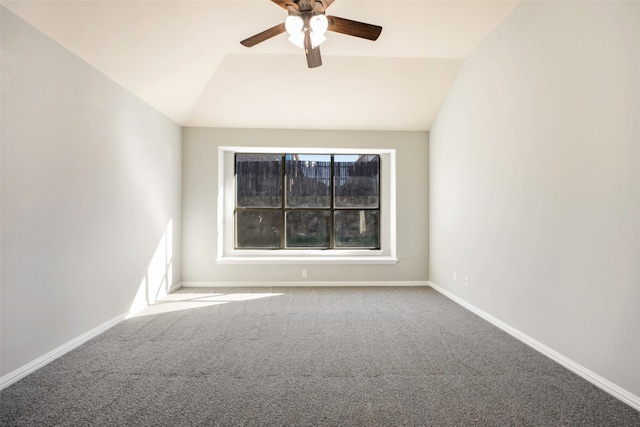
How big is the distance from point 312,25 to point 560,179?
6.96 feet

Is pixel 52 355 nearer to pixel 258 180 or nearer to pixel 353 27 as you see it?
pixel 353 27

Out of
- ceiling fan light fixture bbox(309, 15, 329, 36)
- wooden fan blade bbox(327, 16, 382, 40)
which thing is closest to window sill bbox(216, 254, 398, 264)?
wooden fan blade bbox(327, 16, 382, 40)

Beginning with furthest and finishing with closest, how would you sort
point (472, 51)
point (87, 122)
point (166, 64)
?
point (472, 51)
point (166, 64)
point (87, 122)

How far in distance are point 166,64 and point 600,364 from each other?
4.43m

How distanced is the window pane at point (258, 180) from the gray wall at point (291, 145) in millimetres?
554

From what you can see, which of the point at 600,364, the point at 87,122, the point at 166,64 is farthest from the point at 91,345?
the point at 600,364

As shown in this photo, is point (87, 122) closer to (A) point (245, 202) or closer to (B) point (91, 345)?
(B) point (91, 345)

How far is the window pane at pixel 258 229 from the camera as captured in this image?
5.64m

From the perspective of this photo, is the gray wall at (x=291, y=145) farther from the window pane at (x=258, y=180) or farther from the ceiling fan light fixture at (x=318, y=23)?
the ceiling fan light fixture at (x=318, y=23)

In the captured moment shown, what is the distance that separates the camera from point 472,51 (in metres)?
3.84

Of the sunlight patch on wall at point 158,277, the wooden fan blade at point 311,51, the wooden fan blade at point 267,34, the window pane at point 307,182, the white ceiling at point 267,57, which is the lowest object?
the sunlight patch on wall at point 158,277

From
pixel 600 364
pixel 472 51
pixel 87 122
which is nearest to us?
pixel 600 364

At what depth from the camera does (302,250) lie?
223 inches

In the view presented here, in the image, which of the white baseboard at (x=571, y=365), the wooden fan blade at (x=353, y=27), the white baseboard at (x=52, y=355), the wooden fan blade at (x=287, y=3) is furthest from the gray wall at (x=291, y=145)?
the wooden fan blade at (x=287, y=3)
